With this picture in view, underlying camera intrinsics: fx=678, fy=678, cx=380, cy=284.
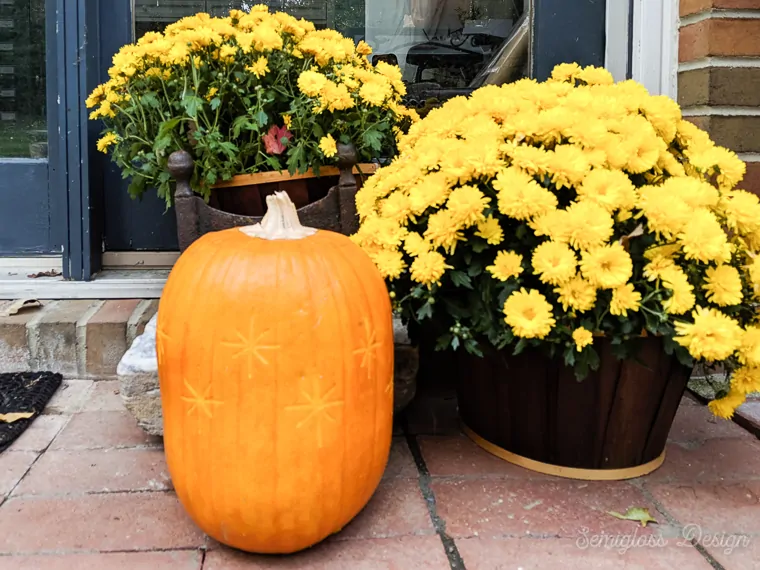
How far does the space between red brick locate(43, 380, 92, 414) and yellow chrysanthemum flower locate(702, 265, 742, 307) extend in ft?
5.22

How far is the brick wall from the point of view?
196cm

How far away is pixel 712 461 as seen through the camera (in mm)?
1585

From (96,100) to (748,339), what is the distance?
1.69m

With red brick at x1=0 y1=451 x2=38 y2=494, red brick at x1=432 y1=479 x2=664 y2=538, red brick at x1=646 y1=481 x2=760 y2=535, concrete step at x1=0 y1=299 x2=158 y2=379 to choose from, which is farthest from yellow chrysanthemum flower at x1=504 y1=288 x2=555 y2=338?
concrete step at x1=0 y1=299 x2=158 y2=379

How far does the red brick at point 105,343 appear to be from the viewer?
202 centimetres

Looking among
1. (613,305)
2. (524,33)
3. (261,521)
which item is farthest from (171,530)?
(524,33)

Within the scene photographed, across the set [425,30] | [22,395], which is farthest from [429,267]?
[425,30]

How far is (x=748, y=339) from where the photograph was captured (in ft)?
4.27

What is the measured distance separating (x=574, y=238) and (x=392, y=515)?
0.65 m

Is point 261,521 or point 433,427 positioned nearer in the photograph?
point 261,521

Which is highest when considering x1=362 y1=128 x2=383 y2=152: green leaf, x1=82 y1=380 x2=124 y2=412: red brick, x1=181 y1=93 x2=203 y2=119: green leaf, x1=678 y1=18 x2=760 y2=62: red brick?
x1=678 y1=18 x2=760 y2=62: red brick

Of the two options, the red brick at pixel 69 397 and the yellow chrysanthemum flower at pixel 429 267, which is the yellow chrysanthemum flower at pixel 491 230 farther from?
the red brick at pixel 69 397

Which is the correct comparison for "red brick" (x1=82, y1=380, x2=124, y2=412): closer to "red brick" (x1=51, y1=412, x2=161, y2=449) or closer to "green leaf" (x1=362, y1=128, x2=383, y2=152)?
"red brick" (x1=51, y1=412, x2=161, y2=449)

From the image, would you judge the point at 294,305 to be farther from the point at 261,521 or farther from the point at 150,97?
the point at 150,97
